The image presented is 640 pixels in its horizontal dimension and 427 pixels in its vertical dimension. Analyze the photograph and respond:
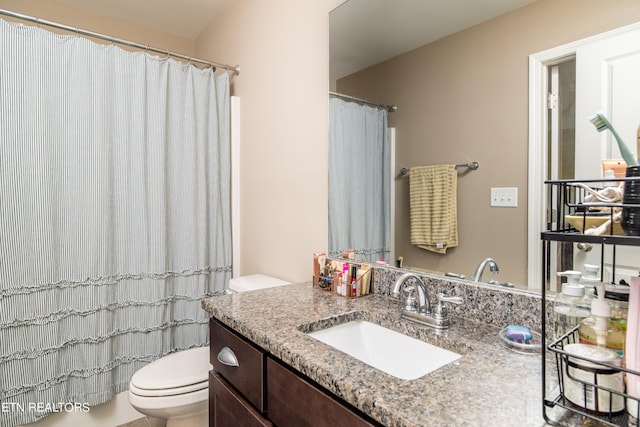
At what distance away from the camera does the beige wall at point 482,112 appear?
0.92 meters

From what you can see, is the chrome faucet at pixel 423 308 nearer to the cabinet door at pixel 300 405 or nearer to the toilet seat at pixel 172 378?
the cabinet door at pixel 300 405

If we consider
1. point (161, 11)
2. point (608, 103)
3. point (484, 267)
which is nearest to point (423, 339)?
point (484, 267)

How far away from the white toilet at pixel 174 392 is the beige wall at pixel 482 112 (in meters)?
1.04

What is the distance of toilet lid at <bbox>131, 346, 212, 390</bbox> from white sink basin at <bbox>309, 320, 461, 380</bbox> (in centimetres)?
77

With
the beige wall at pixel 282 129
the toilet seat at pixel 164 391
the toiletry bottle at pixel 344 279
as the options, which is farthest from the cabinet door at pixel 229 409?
the beige wall at pixel 282 129

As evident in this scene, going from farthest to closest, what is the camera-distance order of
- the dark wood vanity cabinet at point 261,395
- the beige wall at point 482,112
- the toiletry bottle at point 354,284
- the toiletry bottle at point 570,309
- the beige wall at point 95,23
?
1. the beige wall at point 95,23
2. the toiletry bottle at point 354,284
3. the beige wall at point 482,112
4. the dark wood vanity cabinet at point 261,395
5. the toiletry bottle at point 570,309

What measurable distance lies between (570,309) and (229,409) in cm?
97

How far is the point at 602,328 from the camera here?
22.7 inches

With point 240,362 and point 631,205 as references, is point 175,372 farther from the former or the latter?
point 631,205

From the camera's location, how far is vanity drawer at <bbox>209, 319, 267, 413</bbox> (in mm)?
966

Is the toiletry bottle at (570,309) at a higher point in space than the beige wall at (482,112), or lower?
lower

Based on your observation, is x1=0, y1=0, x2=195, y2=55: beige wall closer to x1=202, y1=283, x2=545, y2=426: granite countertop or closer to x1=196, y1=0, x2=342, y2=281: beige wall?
x1=196, y1=0, x2=342, y2=281: beige wall

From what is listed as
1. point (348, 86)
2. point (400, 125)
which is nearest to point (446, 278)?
point (400, 125)

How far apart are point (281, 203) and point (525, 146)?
1.21 m
